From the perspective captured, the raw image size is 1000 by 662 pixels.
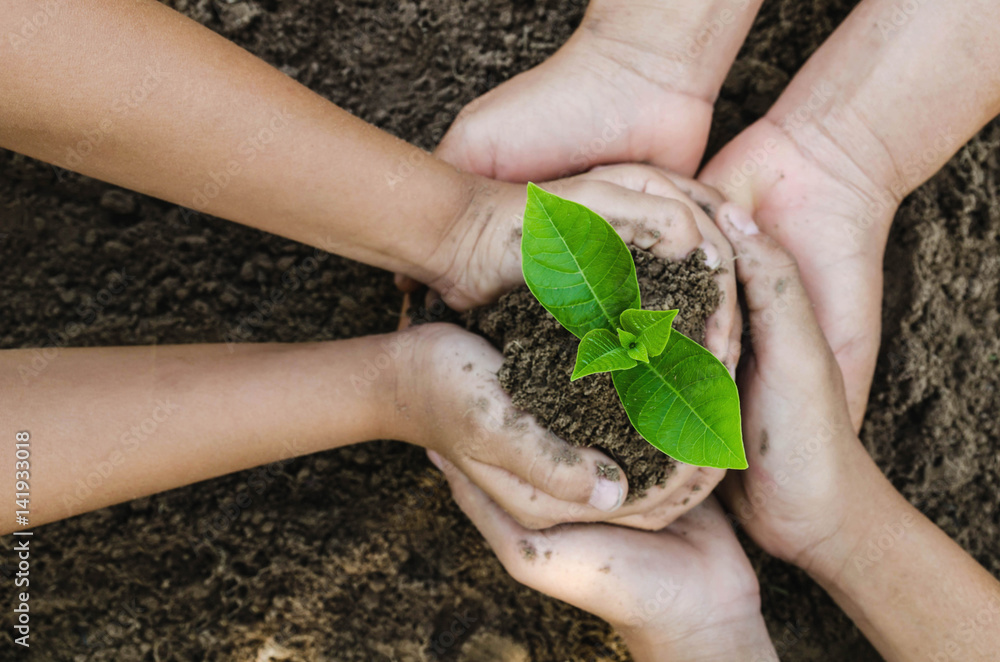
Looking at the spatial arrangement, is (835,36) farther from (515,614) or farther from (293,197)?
(515,614)

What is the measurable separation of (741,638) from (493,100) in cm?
124

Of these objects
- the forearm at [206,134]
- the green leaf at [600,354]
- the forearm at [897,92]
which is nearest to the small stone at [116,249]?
the forearm at [206,134]

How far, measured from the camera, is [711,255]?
1263mm

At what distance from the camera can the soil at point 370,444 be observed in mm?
1666

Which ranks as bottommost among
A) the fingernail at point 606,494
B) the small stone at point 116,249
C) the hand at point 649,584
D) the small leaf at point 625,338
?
the hand at point 649,584

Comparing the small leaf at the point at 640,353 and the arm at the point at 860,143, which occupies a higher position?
the arm at the point at 860,143

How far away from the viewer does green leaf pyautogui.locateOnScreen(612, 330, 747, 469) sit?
94 centimetres

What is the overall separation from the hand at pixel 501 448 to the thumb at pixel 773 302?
27 centimetres

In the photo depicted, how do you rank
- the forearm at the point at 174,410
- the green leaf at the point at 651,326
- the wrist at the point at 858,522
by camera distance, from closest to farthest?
the green leaf at the point at 651,326
the forearm at the point at 174,410
the wrist at the point at 858,522

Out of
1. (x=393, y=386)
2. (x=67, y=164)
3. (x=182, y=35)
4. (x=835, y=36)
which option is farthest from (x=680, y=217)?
(x=67, y=164)

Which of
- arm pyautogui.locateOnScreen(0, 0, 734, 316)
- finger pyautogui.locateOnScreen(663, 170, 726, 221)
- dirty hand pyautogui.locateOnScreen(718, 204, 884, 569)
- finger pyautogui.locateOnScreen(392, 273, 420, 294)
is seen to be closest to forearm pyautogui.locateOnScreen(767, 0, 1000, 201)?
finger pyautogui.locateOnScreen(663, 170, 726, 221)

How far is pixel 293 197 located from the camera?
3.86ft

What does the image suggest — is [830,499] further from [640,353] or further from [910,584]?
[640,353]

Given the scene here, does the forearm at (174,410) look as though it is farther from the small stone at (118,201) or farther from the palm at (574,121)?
the small stone at (118,201)
